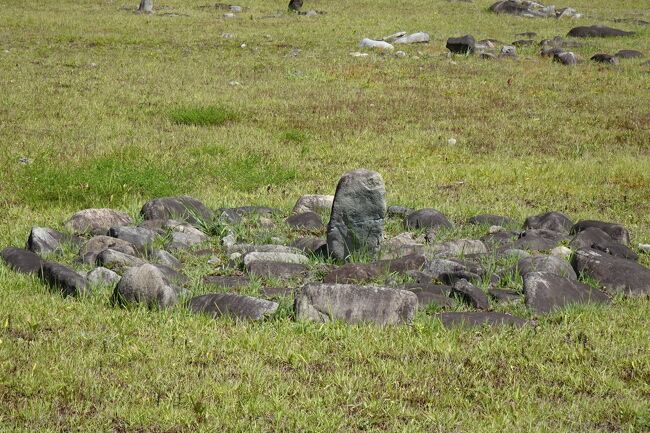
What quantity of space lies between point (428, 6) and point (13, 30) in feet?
51.6

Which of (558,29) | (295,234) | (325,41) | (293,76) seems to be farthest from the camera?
(558,29)

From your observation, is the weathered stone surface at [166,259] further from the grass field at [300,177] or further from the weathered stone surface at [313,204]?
the weathered stone surface at [313,204]

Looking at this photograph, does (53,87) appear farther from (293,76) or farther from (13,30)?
(13,30)

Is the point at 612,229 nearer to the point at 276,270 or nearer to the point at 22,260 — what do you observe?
the point at 276,270

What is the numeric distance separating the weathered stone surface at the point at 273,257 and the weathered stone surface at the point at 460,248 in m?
1.19

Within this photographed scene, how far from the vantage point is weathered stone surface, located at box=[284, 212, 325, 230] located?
9562 millimetres

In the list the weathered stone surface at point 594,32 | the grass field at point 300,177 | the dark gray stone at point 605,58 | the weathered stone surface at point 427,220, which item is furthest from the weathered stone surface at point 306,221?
the weathered stone surface at point 594,32

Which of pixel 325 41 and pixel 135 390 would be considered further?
pixel 325 41

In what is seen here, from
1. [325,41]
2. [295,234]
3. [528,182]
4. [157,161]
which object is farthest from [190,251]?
[325,41]

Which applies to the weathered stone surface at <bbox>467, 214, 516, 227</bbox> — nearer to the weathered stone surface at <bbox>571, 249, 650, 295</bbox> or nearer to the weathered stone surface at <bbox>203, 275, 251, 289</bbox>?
the weathered stone surface at <bbox>571, 249, 650, 295</bbox>

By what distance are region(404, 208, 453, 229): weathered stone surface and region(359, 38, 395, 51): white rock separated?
1568cm

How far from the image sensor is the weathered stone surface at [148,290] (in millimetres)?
7062

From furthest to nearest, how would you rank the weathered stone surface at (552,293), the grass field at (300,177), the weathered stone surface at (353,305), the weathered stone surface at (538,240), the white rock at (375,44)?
the white rock at (375,44), the weathered stone surface at (538,240), the weathered stone surface at (552,293), the weathered stone surface at (353,305), the grass field at (300,177)

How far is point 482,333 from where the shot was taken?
265 inches
